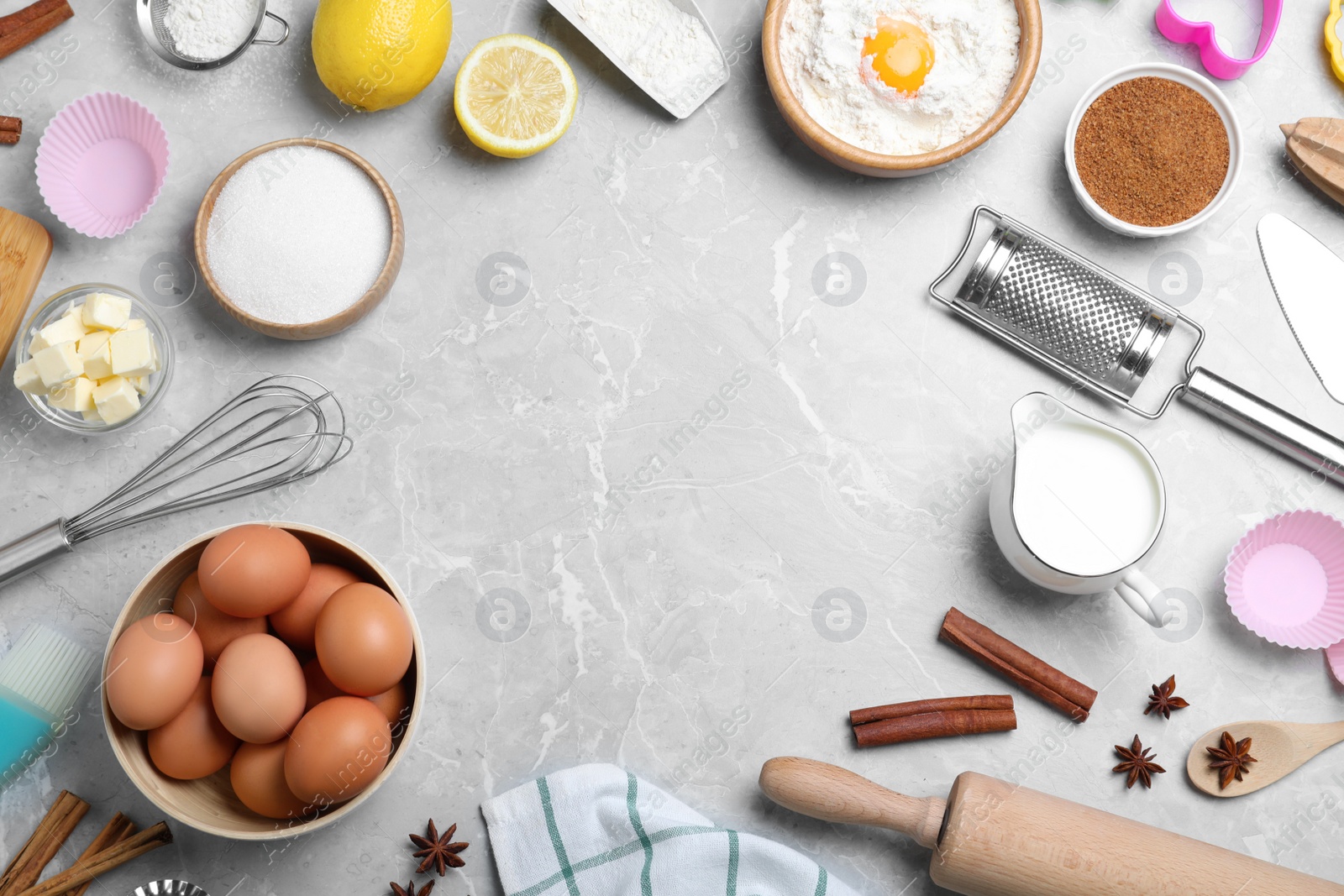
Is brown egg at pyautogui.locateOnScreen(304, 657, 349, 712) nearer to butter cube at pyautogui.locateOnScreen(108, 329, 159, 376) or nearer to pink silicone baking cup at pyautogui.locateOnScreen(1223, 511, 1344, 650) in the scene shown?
butter cube at pyautogui.locateOnScreen(108, 329, 159, 376)

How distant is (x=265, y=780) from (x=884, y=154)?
3.43 ft

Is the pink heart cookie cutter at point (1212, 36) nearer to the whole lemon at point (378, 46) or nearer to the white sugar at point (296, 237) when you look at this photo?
the whole lemon at point (378, 46)

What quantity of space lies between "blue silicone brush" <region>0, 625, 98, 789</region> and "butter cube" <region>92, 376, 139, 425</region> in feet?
0.94

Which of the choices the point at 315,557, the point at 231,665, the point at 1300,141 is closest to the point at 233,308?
the point at 315,557

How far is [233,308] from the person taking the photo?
118 centimetres

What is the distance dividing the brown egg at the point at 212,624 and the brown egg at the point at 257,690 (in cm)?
4

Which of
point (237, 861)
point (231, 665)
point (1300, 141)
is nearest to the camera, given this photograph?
point (231, 665)

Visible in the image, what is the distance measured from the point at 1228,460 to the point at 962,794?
0.60 meters

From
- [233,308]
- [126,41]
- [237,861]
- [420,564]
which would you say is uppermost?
[126,41]

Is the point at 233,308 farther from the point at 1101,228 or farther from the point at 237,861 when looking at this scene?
the point at 1101,228

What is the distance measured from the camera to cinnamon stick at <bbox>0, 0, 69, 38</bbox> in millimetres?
1279

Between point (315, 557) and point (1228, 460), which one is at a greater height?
point (1228, 460)

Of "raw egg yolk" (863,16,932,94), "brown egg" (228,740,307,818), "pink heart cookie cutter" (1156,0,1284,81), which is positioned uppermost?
→ "pink heart cookie cutter" (1156,0,1284,81)

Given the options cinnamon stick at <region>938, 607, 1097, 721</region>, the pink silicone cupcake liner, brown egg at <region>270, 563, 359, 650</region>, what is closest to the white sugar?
brown egg at <region>270, 563, 359, 650</region>
